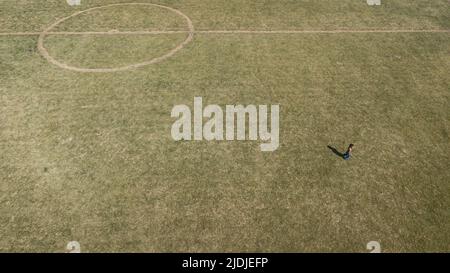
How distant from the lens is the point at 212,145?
11992 mm

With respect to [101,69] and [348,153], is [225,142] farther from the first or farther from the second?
[101,69]

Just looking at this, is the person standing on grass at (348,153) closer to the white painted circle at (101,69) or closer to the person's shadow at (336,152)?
the person's shadow at (336,152)

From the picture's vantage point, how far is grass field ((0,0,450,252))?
957 cm

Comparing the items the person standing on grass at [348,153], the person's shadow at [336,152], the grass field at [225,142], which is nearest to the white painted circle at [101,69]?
the grass field at [225,142]

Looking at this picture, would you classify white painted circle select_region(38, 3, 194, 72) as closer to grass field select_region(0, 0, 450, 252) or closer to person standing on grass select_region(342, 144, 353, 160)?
grass field select_region(0, 0, 450, 252)

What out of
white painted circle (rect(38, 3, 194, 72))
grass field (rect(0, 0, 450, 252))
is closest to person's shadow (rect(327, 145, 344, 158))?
Answer: grass field (rect(0, 0, 450, 252))

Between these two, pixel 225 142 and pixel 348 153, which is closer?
pixel 348 153

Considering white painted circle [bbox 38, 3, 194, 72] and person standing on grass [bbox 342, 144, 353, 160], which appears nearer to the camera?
person standing on grass [bbox 342, 144, 353, 160]

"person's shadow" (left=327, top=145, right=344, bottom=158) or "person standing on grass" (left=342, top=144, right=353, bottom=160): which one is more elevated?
"person standing on grass" (left=342, top=144, right=353, bottom=160)

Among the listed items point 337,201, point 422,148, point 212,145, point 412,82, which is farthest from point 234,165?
point 412,82

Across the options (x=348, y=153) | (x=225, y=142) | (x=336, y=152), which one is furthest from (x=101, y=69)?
(x=348, y=153)

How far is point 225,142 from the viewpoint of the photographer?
12109mm

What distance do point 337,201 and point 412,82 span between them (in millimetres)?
8326

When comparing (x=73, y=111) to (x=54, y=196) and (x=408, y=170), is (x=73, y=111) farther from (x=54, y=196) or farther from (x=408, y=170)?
(x=408, y=170)
